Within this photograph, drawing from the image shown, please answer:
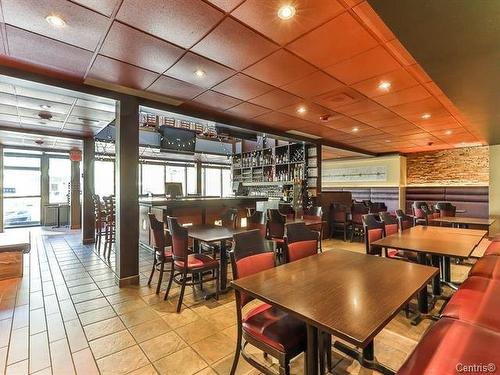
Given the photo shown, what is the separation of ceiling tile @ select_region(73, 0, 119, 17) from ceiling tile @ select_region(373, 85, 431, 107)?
3.56 meters

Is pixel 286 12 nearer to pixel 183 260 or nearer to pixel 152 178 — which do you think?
pixel 183 260

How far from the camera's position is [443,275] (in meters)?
3.52

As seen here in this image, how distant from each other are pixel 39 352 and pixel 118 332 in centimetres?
58

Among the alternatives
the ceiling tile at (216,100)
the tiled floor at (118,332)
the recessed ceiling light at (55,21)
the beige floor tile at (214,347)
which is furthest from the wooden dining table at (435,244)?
the recessed ceiling light at (55,21)

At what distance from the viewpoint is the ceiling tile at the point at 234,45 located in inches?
87.0

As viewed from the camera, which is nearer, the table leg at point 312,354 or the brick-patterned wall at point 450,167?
the table leg at point 312,354

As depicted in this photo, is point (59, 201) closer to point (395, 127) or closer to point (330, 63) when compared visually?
point (330, 63)

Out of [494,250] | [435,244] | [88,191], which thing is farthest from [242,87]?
[88,191]

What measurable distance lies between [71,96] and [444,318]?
186 inches

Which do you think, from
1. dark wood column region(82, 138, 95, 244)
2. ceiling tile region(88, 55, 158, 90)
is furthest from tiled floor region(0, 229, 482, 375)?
ceiling tile region(88, 55, 158, 90)

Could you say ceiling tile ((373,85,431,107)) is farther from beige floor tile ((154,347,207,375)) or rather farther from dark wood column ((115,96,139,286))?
beige floor tile ((154,347,207,375))

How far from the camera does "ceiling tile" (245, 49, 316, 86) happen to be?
2.68m

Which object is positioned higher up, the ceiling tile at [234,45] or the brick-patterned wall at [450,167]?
the ceiling tile at [234,45]

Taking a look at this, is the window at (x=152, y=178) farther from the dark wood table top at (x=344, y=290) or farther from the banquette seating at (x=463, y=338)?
the banquette seating at (x=463, y=338)
